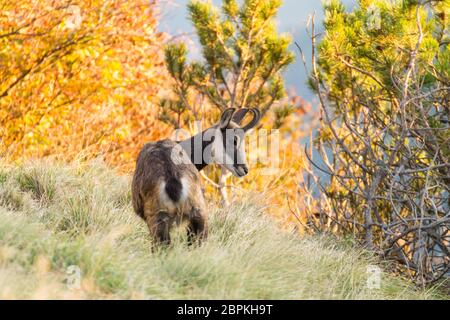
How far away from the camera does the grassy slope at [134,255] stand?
4.70 meters

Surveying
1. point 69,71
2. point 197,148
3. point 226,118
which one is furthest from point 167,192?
point 69,71

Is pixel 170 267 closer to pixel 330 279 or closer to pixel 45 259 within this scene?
pixel 45 259

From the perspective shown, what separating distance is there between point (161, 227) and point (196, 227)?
306 mm

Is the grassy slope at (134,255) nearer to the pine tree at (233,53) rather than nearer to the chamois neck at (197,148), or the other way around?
the chamois neck at (197,148)

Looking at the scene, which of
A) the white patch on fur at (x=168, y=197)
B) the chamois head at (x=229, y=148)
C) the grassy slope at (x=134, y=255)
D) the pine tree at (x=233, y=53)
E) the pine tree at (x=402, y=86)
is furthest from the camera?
the pine tree at (x=233, y=53)

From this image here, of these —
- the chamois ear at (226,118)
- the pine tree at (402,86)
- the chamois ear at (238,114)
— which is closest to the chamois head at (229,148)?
the chamois ear at (226,118)

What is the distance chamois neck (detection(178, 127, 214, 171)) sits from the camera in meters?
6.54

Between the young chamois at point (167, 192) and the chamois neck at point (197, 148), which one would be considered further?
the chamois neck at point (197, 148)

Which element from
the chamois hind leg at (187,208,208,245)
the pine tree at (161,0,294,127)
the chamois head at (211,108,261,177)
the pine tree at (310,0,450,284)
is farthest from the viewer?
the pine tree at (161,0,294,127)

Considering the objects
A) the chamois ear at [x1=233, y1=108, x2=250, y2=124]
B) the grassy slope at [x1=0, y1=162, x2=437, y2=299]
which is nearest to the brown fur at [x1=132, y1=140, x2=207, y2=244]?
the grassy slope at [x1=0, y1=162, x2=437, y2=299]

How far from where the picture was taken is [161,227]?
545cm

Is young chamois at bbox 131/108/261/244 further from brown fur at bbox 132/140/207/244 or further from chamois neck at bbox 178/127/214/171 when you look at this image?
chamois neck at bbox 178/127/214/171

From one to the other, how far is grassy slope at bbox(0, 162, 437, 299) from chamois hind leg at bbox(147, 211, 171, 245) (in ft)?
0.34

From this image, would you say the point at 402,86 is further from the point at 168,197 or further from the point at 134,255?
the point at 134,255
